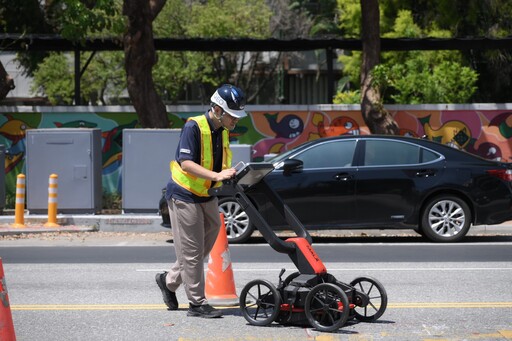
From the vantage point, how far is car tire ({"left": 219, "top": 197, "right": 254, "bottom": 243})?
46.1ft

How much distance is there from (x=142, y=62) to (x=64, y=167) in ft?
10.2

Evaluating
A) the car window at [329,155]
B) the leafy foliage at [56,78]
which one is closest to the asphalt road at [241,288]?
the car window at [329,155]

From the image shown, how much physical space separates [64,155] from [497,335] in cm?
1130

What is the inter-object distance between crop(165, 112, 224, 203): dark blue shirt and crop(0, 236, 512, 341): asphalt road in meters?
1.03

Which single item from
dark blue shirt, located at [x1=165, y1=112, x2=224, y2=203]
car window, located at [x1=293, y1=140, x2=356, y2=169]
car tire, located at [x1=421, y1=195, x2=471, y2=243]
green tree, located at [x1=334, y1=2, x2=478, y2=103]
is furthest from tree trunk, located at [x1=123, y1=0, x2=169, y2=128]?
dark blue shirt, located at [x1=165, y1=112, x2=224, y2=203]

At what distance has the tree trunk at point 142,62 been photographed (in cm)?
1889

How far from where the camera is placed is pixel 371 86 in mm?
19922

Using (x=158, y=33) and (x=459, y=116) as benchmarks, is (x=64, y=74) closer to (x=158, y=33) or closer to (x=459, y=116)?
(x=158, y=33)

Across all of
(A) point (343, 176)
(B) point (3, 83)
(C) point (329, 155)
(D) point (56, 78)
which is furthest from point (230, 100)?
(D) point (56, 78)

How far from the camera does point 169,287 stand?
8.13 metres

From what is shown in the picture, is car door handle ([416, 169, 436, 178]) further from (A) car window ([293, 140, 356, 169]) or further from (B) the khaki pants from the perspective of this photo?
(B) the khaki pants

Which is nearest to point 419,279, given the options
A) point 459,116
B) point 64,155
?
point 64,155

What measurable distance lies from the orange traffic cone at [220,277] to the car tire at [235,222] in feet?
17.3

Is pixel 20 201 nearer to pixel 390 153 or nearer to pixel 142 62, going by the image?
pixel 142 62
